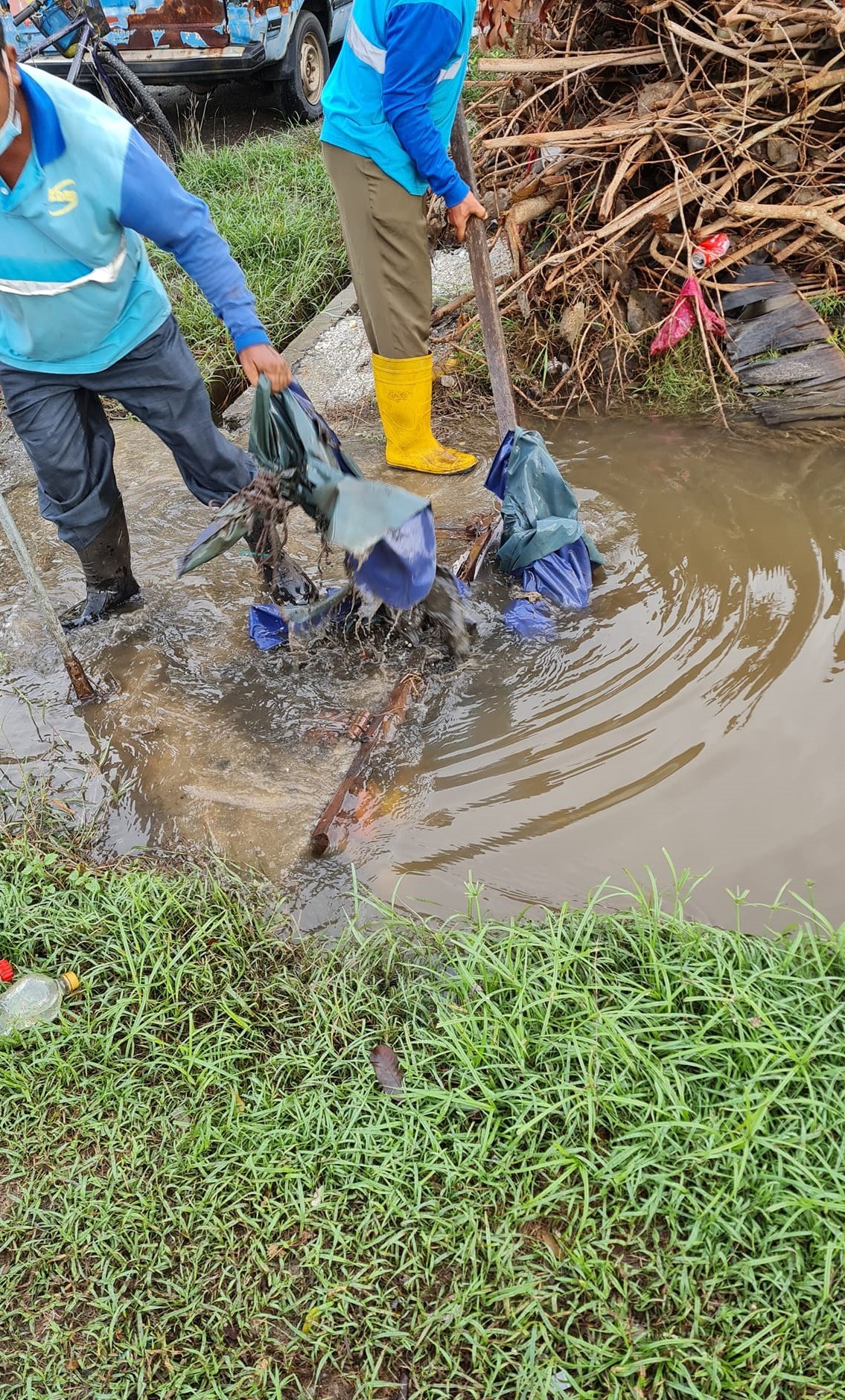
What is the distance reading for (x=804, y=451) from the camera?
395 cm

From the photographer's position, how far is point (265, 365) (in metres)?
2.62

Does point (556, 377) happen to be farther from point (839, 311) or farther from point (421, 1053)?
point (421, 1053)

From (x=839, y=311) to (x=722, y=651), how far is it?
93.2 inches

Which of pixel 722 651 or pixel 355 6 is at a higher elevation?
pixel 355 6

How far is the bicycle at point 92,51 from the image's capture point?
5824 mm

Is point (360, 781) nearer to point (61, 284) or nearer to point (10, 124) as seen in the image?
point (61, 284)

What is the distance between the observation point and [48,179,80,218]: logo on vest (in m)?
2.41

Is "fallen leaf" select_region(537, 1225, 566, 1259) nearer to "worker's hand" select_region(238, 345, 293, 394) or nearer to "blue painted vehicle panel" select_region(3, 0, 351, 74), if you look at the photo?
"worker's hand" select_region(238, 345, 293, 394)

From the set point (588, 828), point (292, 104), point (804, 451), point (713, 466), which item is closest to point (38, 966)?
point (588, 828)

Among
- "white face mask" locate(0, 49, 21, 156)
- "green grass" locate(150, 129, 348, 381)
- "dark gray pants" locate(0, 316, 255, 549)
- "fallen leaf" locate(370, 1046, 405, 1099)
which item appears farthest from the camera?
"green grass" locate(150, 129, 348, 381)

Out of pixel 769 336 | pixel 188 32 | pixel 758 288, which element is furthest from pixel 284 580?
pixel 188 32

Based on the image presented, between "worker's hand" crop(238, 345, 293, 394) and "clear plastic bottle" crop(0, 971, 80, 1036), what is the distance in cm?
168

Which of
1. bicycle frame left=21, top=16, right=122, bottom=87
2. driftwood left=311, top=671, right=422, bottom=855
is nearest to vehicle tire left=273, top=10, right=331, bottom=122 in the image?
bicycle frame left=21, top=16, right=122, bottom=87

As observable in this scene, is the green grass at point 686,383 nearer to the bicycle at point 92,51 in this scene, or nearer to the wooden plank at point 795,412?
the wooden plank at point 795,412
